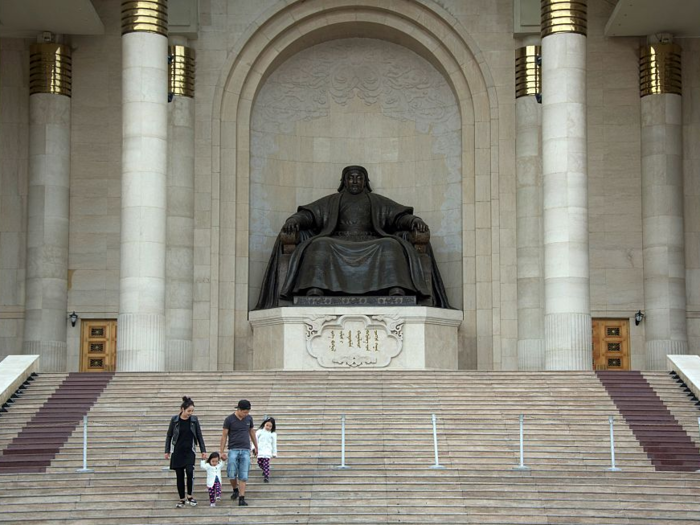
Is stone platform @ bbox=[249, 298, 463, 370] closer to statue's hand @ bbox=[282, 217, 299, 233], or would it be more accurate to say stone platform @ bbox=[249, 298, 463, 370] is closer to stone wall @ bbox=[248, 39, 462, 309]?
statue's hand @ bbox=[282, 217, 299, 233]

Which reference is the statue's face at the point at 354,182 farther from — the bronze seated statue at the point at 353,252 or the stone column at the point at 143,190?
the stone column at the point at 143,190

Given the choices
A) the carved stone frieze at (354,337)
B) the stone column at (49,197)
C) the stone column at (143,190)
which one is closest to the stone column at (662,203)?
the carved stone frieze at (354,337)

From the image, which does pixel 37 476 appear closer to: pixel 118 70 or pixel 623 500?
pixel 623 500

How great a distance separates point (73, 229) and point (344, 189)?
561 centimetres

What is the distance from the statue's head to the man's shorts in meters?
13.2

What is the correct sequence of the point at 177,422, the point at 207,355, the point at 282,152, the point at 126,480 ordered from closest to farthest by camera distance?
the point at 177,422
the point at 126,480
the point at 207,355
the point at 282,152

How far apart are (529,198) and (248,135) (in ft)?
19.4

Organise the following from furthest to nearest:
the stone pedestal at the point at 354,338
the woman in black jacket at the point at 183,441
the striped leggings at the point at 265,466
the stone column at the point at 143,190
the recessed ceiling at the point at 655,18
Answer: the recessed ceiling at the point at 655,18
the stone pedestal at the point at 354,338
the stone column at the point at 143,190
the striped leggings at the point at 265,466
the woman in black jacket at the point at 183,441

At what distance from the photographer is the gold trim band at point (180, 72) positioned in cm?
2817

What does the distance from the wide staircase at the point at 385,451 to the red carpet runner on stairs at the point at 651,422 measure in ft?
0.15

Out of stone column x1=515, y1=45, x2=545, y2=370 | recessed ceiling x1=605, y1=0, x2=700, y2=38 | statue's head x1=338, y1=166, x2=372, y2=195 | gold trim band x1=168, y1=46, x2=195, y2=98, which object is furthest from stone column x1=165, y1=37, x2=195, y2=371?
recessed ceiling x1=605, y1=0, x2=700, y2=38

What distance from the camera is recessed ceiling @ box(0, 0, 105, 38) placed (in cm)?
2661

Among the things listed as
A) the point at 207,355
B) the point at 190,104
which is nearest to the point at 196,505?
the point at 207,355

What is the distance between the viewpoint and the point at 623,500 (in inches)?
659
